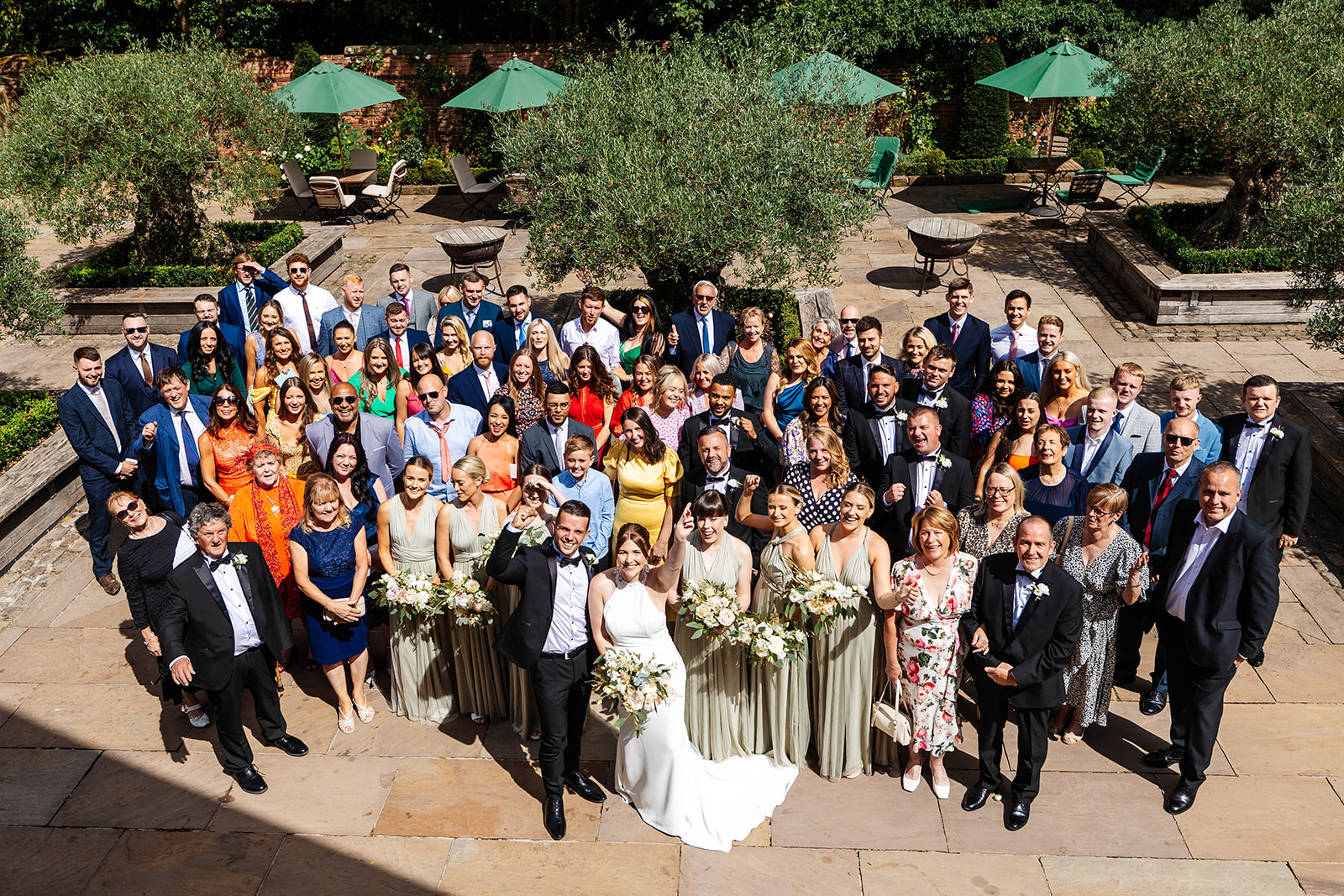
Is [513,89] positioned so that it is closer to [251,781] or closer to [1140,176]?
[1140,176]

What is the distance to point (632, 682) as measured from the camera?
17.0 feet

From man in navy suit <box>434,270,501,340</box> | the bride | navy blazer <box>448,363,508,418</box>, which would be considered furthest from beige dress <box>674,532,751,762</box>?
man in navy suit <box>434,270,501,340</box>

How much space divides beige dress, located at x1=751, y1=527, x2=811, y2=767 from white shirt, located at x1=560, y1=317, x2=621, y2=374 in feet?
11.2

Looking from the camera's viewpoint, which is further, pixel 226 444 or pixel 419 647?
pixel 226 444

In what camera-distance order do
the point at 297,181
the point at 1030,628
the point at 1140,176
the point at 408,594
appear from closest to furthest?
the point at 1030,628 < the point at 408,594 < the point at 1140,176 < the point at 297,181

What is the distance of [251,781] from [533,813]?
1699 mm

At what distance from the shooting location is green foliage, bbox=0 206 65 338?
918 cm

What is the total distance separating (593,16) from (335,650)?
62.4 ft

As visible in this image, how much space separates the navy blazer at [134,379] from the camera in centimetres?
811

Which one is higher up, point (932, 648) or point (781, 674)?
point (932, 648)

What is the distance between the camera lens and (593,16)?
21.9 meters

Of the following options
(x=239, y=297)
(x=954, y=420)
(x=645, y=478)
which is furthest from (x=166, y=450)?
(x=954, y=420)

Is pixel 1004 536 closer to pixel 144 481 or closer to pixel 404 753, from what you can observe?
pixel 404 753

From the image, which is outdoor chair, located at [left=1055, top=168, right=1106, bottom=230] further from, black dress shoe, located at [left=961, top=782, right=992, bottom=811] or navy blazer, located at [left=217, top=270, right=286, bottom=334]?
black dress shoe, located at [left=961, top=782, right=992, bottom=811]
